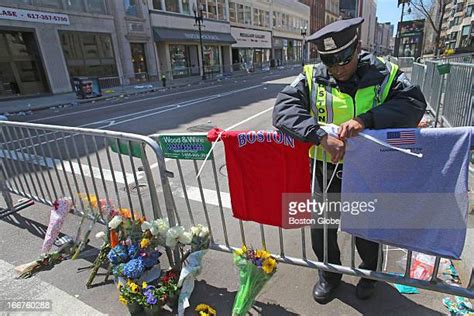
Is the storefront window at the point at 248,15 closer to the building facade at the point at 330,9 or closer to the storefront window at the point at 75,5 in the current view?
the storefront window at the point at 75,5

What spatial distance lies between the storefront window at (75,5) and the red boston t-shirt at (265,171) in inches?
911

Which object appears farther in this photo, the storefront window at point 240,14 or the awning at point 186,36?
the storefront window at point 240,14

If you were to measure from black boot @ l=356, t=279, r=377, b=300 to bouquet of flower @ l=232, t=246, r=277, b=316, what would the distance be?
82 cm

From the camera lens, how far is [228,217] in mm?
3863

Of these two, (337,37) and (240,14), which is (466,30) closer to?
(240,14)

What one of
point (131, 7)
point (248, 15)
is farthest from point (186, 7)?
point (248, 15)

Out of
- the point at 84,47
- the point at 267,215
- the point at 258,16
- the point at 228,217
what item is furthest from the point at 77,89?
the point at 258,16

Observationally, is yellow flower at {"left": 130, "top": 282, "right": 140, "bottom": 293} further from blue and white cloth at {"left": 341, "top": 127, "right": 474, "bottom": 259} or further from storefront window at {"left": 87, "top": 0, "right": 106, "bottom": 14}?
storefront window at {"left": 87, "top": 0, "right": 106, "bottom": 14}

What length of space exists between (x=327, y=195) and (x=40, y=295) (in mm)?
2783

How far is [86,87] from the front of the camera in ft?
57.4

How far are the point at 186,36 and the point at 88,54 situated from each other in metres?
11.0

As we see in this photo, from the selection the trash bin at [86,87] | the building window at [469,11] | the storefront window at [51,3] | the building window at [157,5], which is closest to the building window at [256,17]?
the building window at [157,5]

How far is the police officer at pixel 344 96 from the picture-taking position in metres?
1.88

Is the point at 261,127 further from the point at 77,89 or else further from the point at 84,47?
the point at 84,47
